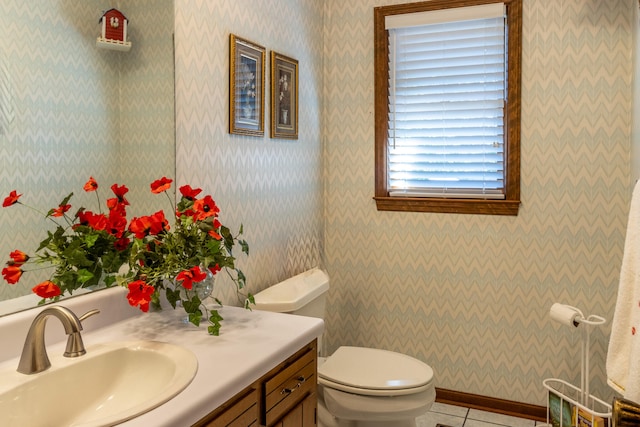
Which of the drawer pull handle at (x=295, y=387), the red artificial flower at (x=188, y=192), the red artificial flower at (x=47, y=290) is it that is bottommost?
the drawer pull handle at (x=295, y=387)

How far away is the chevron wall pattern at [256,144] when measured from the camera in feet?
6.58

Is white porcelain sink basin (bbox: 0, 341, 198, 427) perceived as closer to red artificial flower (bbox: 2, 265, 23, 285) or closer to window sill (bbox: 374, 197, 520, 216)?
red artificial flower (bbox: 2, 265, 23, 285)

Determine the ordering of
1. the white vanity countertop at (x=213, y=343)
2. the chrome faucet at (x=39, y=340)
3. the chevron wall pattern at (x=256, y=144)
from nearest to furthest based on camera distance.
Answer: the white vanity countertop at (x=213, y=343) → the chrome faucet at (x=39, y=340) → the chevron wall pattern at (x=256, y=144)

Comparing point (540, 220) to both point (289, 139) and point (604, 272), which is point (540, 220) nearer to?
point (604, 272)

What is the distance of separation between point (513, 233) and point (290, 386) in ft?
5.48

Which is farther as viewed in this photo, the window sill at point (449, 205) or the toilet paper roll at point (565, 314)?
the window sill at point (449, 205)

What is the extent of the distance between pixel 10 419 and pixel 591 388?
8.39 feet

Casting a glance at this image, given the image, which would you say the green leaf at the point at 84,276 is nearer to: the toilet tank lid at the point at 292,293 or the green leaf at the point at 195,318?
the green leaf at the point at 195,318

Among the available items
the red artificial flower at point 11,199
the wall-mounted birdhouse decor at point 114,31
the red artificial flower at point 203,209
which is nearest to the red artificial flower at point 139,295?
the red artificial flower at point 203,209

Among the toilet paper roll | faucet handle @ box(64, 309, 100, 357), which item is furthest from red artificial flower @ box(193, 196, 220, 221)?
the toilet paper roll

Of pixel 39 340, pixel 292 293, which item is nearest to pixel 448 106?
pixel 292 293

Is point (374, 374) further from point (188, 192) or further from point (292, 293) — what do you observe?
point (188, 192)

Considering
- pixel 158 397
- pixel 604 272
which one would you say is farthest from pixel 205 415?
pixel 604 272

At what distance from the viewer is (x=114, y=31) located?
1.70 meters
